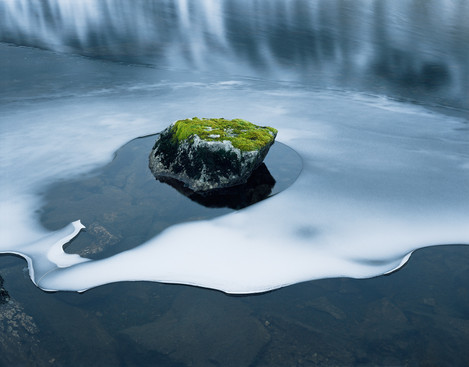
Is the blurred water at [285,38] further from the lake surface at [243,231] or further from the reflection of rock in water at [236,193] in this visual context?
the reflection of rock in water at [236,193]

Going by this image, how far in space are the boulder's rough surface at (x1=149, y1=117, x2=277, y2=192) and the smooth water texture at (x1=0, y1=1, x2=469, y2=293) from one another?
1.99 ft

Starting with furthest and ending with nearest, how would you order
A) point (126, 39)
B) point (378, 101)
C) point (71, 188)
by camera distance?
point (126, 39) → point (378, 101) → point (71, 188)

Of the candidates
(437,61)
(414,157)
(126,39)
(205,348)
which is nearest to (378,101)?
(414,157)

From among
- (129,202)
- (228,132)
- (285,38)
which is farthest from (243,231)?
(285,38)

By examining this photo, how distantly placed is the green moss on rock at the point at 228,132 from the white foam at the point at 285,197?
27.6 inches

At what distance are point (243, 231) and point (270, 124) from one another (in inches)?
134

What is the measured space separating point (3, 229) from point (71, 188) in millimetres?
1006

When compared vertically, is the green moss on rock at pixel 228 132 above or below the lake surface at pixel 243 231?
above

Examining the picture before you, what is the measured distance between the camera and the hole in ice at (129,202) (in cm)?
421

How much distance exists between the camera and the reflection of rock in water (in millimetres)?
4824

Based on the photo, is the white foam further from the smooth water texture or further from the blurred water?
the blurred water

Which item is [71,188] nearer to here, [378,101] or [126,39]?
[378,101]

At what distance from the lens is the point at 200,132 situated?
5.32 meters

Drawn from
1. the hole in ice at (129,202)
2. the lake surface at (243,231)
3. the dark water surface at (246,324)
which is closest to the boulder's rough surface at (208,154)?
the hole in ice at (129,202)
